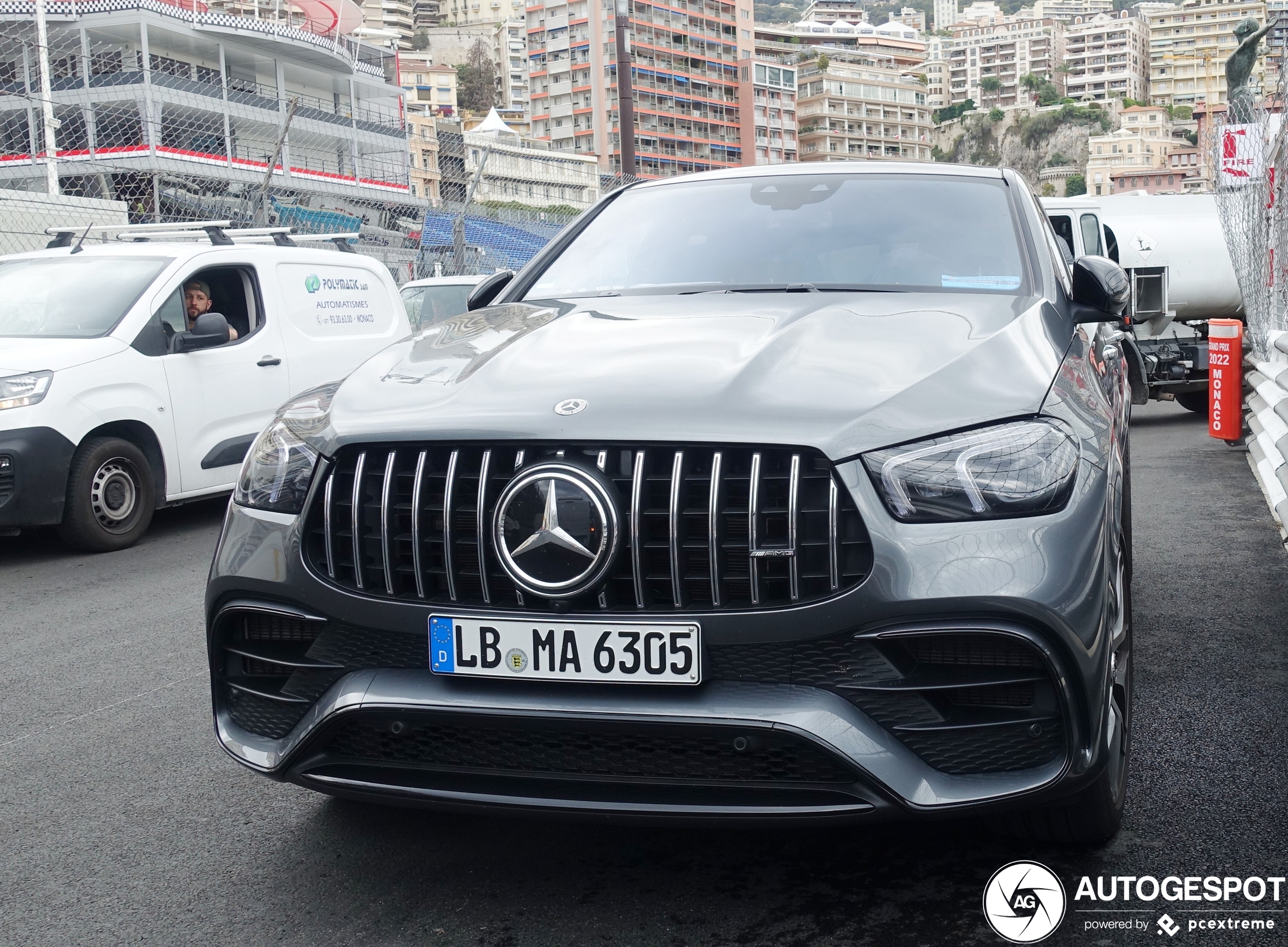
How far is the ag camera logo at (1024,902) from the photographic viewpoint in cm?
247

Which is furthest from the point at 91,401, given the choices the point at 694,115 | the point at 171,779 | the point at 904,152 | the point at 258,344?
the point at 904,152

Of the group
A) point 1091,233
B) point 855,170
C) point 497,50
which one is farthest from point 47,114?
point 497,50

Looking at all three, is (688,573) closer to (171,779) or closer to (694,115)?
(171,779)

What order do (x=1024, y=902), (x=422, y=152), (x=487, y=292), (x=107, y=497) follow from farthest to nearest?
(x=422, y=152) → (x=107, y=497) → (x=487, y=292) → (x=1024, y=902)

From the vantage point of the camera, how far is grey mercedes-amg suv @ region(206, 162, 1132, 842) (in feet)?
7.48

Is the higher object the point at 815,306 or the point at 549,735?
the point at 815,306

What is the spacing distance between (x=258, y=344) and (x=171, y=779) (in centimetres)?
554

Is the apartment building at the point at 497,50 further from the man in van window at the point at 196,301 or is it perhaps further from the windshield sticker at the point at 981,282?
the windshield sticker at the point at 981,282

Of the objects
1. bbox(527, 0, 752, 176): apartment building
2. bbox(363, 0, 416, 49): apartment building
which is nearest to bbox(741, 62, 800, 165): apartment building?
bbox(527, 0, 752, 176): apartment building

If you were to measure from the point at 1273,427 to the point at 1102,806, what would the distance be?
5536mm

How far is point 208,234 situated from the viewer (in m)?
9.25

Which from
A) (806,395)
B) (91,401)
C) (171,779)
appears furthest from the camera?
(91,401)

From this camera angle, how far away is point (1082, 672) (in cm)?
229

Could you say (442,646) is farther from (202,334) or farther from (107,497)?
(202,334)
